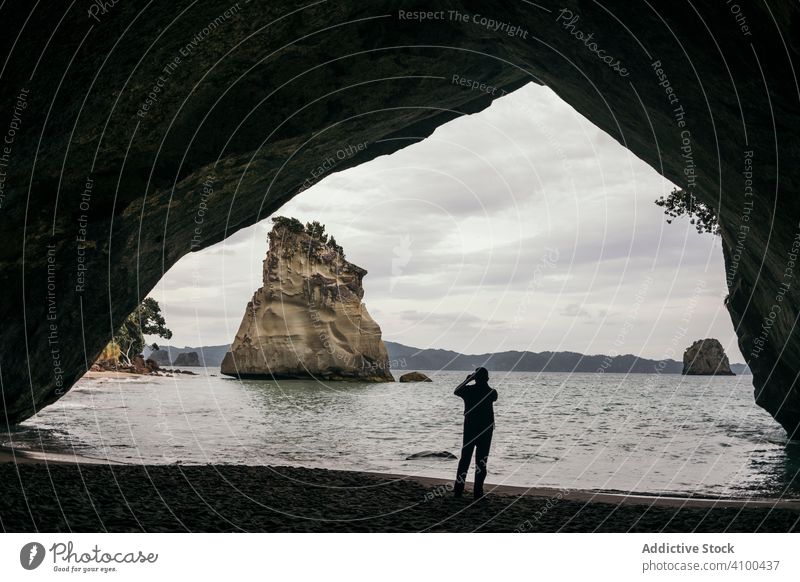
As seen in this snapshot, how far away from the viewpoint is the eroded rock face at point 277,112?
32.7ft

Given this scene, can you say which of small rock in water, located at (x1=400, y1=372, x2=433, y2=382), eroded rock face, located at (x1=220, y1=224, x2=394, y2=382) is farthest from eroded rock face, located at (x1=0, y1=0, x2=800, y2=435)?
small rock in water, located at (x1=400, y1=372, x2=433, y2=382)

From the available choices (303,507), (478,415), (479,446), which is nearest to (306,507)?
(303,507)

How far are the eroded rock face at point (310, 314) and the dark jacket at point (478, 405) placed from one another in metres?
76.8

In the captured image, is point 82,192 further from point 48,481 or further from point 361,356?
point 361,356

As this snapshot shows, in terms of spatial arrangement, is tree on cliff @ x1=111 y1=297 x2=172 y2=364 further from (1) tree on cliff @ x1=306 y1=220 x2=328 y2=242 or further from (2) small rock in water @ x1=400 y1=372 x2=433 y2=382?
(2) small rock in water @ x1=400 y1=372 x2=433 y2=382

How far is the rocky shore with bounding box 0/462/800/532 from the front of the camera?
9.03 metres

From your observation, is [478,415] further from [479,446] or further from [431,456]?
[431,456]

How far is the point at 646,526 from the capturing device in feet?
33.1

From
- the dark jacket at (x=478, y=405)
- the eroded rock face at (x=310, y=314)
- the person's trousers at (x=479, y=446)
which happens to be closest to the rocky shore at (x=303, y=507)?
the person's trousers at (x=479, y=446)

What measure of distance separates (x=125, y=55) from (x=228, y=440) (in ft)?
63.0

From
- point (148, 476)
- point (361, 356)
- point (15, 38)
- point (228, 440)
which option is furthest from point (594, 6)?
point (361, 356)

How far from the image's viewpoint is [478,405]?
11.0 metres

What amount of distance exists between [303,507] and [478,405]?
384 centimetres

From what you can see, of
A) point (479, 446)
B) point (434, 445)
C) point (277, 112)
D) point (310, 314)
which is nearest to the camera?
point (479, 446)
